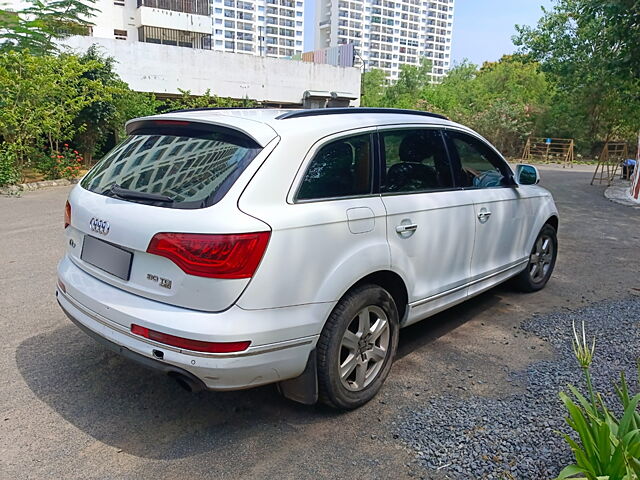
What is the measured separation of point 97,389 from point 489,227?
10.3 ft

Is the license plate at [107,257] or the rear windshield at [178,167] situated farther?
the license plate at [107,257]

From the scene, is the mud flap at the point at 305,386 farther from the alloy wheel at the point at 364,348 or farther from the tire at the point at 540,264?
the tire at the point at 540,264

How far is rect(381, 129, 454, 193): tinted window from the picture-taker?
3.51 meters

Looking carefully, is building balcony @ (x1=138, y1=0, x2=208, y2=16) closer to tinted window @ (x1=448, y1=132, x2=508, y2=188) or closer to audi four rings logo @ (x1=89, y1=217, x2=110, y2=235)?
tinted window @ (x1=448, y1=132, x2=508, y2=188)

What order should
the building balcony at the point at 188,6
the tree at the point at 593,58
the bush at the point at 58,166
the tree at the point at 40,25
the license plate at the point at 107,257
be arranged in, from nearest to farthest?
the license plate at the point at 107,257 → the tree at the point at 593,58 → the bush at the point at 58,166 → the tree at the point at 40,25 → the building balcony at the point at 188,6

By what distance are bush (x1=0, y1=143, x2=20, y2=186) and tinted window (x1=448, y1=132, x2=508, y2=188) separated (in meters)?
11.8

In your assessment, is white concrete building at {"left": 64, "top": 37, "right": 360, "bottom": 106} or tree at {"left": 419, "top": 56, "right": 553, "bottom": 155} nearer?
white concrete building at {"left": 64, "top": 37, "right": 360, "bottom": 106}

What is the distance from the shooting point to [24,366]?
3701 millimetres

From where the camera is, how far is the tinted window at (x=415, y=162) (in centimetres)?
351

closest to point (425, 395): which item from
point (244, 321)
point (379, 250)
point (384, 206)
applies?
point (379, 250)

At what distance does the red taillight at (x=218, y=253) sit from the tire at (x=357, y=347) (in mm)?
647

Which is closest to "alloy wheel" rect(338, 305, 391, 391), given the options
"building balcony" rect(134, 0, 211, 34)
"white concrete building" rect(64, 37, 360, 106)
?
"white concrete building" rect(64, 37, 360, 106)

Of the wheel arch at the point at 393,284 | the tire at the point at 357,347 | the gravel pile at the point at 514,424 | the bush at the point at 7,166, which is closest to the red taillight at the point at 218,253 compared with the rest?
the tire at the point at 357,347

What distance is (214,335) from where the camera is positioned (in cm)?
254
